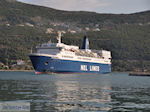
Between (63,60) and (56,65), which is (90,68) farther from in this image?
(56,65)

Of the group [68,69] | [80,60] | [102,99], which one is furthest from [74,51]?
[102,99]

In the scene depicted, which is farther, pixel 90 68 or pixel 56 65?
pixel 90 68

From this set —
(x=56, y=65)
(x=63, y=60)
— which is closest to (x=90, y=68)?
(x=63, y=60)

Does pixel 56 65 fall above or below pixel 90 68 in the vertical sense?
above

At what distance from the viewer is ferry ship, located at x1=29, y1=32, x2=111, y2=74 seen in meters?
118

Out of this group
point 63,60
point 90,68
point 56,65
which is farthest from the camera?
point 90,68

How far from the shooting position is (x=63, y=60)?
123m

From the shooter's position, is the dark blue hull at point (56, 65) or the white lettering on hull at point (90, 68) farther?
the white lettering on hull at point (90, 68)

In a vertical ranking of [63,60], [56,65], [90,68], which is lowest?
[90,68]

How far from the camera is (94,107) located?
34031mm

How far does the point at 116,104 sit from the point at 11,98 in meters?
10.3

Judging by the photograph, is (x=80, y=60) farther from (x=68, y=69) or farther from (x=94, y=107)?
(x=94, y=107)

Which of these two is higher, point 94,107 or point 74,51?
point 74,51

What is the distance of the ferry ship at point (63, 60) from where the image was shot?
4646 inches
